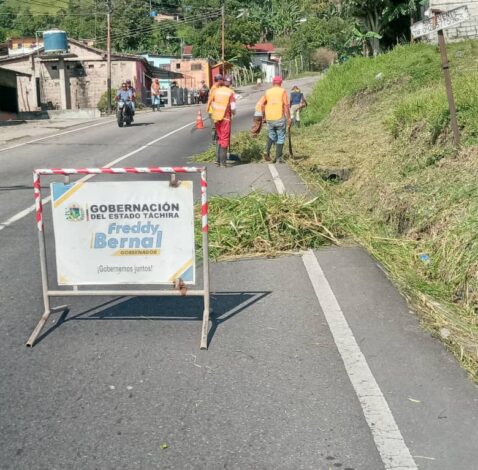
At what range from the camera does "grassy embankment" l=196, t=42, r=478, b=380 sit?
6234mm

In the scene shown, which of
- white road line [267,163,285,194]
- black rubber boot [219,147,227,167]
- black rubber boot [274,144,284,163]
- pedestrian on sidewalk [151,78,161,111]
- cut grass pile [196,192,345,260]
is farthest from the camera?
pedestrian on sidewalk [151,78,161,111]

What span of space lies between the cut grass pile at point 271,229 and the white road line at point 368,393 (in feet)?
5.49

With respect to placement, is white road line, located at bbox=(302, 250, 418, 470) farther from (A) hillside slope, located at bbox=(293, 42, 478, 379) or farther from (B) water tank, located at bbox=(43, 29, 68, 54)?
(B) water tank, located at bbox=(43, 29, 68, 54)

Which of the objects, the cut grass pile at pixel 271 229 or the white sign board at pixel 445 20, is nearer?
the cut grass pile at pixel 271 229

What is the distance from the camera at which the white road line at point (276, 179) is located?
11.4m

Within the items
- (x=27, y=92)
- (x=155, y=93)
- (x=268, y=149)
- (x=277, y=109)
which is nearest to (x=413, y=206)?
(x=277, y=109)

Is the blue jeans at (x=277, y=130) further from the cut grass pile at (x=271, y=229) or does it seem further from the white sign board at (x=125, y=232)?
the white sign board at (x=125, y=232)

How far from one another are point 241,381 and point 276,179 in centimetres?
838

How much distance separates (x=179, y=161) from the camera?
1664 cm

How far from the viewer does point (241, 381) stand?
177 inches

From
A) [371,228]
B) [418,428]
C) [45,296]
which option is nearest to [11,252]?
[45,296]

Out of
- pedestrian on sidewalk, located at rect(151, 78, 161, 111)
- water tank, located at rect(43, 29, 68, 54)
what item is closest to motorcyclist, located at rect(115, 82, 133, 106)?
pedestrian on sidewalk, located at rect(151, 78, 161, 111)

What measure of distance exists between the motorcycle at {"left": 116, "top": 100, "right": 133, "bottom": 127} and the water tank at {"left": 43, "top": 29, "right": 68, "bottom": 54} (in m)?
29.4

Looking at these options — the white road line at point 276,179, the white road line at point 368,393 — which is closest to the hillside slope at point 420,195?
the white road line at point 276,179
